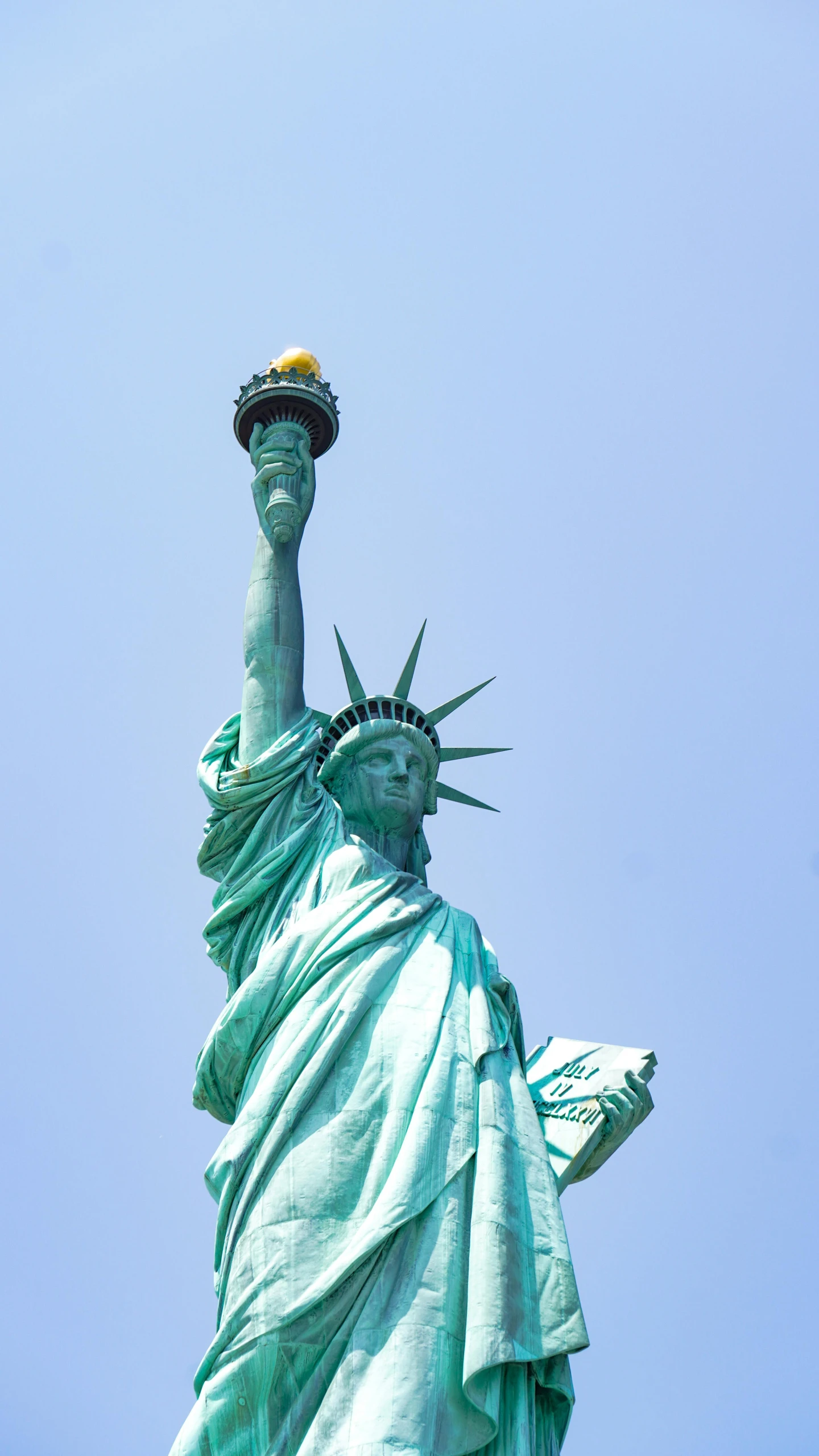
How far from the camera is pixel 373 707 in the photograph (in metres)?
15.2

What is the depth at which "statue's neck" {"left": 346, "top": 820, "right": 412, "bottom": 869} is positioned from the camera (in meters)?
14.8

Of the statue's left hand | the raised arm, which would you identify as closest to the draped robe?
the raised arm

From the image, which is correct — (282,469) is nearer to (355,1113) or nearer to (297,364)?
(297,364)

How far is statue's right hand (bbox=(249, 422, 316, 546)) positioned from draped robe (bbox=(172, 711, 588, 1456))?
1.97 m

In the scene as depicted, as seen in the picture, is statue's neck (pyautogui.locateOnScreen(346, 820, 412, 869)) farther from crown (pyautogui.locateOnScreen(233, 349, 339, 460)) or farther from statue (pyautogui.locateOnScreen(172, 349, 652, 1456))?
crown (pyautogui.locateOnScreen(233, 349, 339, 460))

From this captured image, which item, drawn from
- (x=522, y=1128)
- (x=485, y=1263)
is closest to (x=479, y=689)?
(x=522, y=1128)

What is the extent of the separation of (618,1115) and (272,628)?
13.6 feet

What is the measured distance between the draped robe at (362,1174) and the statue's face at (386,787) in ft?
1.46

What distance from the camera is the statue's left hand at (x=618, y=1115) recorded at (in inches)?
518

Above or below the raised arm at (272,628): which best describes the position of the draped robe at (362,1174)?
below

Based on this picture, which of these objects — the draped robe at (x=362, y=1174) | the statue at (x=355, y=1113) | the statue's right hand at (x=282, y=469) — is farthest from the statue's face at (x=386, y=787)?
the statue's right hand at (x=282, y=469)

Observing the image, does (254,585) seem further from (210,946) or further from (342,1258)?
(342,1258)

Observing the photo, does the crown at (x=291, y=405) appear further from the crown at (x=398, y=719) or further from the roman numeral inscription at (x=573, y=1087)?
the roman numeral inscription at (x=573, y=1087)

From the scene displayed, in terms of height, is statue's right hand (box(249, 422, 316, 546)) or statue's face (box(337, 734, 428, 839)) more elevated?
statue's right hand (box(249, 422, 316, 546))
